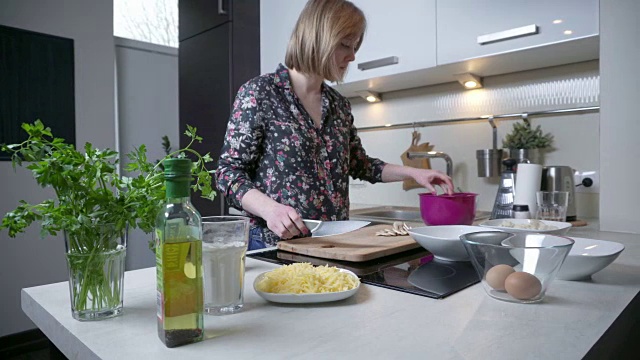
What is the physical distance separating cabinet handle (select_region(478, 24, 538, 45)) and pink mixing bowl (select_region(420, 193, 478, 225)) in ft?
2.29

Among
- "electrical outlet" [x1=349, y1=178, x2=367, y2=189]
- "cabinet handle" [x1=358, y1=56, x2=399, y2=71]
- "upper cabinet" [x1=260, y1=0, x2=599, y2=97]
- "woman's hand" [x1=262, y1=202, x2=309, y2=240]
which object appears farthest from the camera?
"electrical outlet" [x1=349, y1=178, x2=367, y2=189]

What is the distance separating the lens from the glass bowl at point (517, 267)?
2.15 feet

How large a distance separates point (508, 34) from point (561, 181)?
59cm

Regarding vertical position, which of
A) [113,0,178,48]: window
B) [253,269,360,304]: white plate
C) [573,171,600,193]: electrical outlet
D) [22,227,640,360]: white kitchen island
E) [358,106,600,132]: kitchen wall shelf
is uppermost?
[113,0,178,48]: window

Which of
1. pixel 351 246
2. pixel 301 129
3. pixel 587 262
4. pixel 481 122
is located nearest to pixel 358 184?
pixel 481 122

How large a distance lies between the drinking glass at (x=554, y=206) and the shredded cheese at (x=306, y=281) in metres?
0.99

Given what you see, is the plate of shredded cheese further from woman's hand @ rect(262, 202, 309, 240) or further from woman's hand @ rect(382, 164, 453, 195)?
woman's hand @ rect(382, 164, 453, 195)

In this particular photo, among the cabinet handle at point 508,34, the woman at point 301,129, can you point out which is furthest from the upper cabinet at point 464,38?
the woman at point 301,129

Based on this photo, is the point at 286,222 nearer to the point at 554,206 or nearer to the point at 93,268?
the point at 93,268

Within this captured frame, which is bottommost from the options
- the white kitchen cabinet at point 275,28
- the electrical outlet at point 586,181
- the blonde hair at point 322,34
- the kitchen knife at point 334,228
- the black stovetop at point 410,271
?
the black stovetop at point 410,271

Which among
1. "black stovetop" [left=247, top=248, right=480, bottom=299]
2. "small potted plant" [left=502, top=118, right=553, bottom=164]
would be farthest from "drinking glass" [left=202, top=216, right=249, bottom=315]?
"small potted plant" [left=502, top=118, right=553, bottom=164]

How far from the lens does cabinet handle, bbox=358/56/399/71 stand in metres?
1.91

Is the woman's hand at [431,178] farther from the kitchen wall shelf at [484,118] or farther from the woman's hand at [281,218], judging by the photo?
the kitchen wall shelf at [484,118]

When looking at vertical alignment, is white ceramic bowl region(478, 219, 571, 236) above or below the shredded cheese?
above
